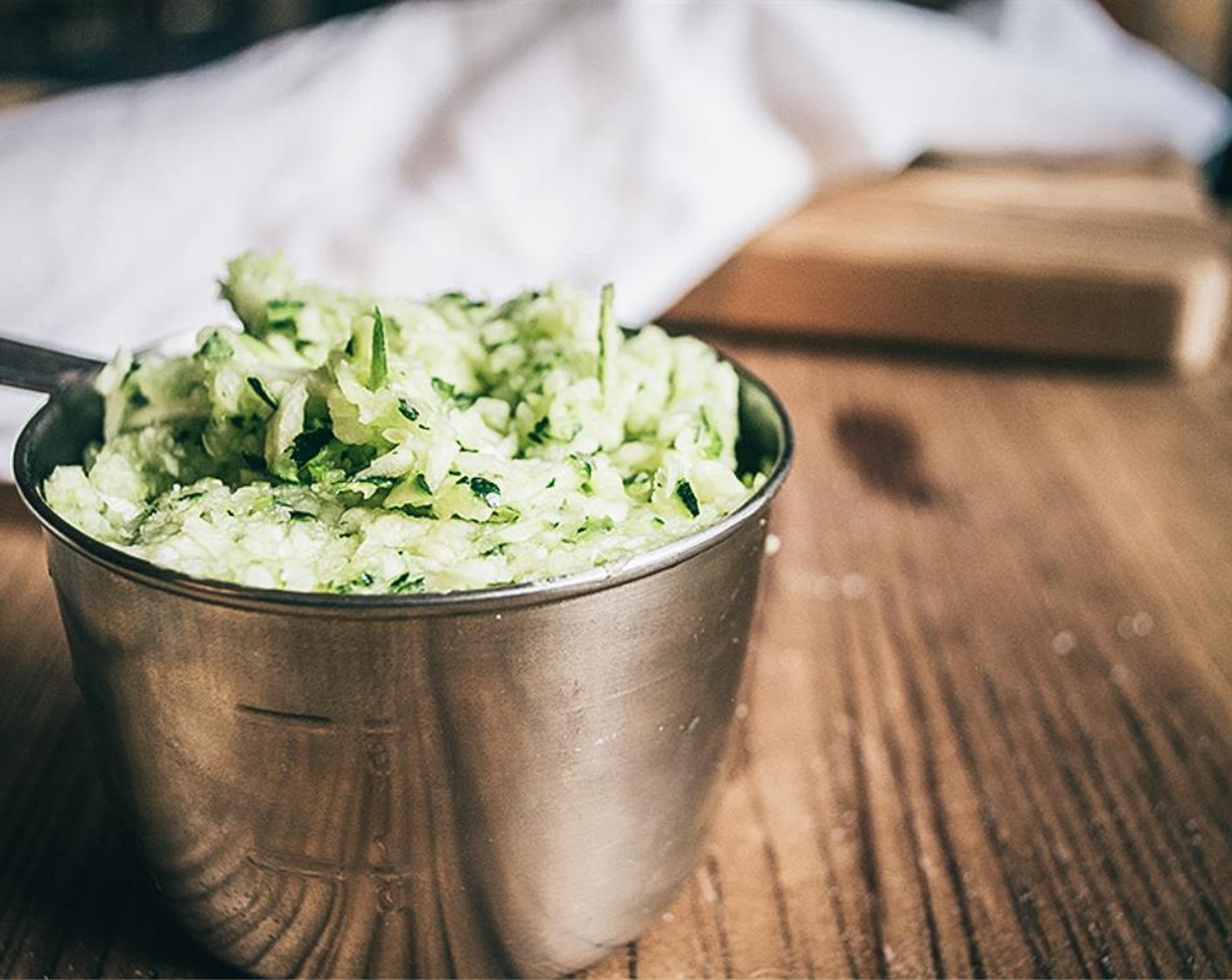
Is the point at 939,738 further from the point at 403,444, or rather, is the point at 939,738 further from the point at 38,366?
the point at 38,366

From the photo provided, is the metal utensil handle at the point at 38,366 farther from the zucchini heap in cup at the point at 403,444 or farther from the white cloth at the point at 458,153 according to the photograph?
the white cloth at the point at 458,153

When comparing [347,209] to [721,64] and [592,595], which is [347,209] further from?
[592,595]

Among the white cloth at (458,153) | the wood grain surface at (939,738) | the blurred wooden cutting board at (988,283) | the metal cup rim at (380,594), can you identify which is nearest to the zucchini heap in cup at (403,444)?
the metal cup rim at (380,594)

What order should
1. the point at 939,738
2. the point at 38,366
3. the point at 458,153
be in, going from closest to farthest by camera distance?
1. the point at 38,366
2. the point at 939,738
3. the point at 458,153

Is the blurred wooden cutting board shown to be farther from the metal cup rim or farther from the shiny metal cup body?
the metal cup rim

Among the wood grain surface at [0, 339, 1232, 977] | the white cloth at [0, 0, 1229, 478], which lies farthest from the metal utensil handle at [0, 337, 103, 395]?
the white cloth at [0, 0, 1229, 478]

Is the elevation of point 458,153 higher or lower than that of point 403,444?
lower

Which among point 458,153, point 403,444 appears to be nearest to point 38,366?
point 403,444

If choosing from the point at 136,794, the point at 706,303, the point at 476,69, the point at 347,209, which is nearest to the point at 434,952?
the point at 136,794
